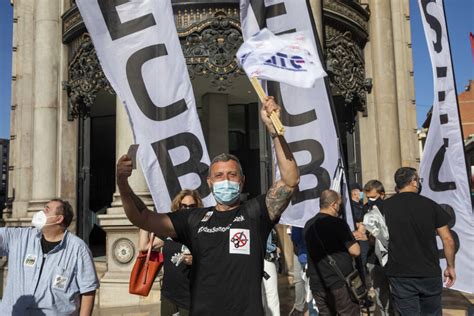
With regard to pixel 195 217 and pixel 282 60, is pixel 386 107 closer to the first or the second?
pixel 282 60

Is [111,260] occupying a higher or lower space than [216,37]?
lower

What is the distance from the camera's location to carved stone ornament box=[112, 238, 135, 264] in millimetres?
8594

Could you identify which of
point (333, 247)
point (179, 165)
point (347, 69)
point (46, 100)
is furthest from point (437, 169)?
point (46, 100)

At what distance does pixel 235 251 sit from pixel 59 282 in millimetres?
1400

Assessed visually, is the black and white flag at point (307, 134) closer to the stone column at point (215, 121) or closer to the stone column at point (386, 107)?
the stone column at point (386, 107)

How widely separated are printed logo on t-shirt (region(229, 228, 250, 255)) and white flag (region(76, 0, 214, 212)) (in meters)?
1.89

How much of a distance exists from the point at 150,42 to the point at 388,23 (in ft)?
30.3

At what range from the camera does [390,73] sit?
11789 millimetres

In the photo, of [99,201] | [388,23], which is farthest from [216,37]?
[99,201]

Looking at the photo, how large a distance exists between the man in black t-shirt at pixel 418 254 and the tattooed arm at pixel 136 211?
2.42 meters

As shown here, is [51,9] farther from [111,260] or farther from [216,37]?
[111,260]

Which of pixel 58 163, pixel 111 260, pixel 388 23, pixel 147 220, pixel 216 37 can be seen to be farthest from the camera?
pixel 388 23

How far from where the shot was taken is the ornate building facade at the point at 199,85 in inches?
392

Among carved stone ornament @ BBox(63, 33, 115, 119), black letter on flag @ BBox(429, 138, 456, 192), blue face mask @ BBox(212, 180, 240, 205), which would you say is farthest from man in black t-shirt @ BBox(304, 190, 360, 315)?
carved stone ornament @ BBox(63, 33, 115, 119)
